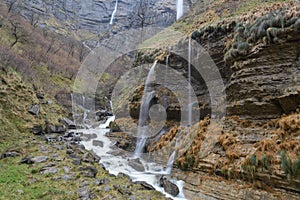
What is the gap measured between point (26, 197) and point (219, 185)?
19.9 ft

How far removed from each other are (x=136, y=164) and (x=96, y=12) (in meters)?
65.7

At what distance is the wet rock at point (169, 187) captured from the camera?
8681 millimetres

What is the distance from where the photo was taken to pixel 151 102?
655 inches

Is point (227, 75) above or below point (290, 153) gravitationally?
above

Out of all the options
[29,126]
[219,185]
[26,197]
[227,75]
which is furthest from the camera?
[29,126]

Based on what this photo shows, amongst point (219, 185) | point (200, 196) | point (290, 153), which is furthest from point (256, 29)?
point (200, 196)

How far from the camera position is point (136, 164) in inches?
488

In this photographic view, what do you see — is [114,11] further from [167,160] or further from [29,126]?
[167,160]

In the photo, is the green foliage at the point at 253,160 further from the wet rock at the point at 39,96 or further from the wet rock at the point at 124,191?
the wet rock at the point at 39,96

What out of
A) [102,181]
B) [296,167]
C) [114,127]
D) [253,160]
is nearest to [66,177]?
[102,181]

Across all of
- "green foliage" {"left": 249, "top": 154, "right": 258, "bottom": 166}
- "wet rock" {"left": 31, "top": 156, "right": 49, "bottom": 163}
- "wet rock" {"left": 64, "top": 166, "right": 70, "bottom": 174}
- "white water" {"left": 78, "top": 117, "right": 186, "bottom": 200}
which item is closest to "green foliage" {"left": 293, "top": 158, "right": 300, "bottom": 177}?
"green foliage" {"left": 249, "top": 154, "right": 258, "bottom": 166}

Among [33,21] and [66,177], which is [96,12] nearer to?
[33,21]

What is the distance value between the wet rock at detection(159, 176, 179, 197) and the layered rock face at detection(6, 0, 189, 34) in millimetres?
43831

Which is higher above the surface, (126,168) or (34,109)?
(34,109)
